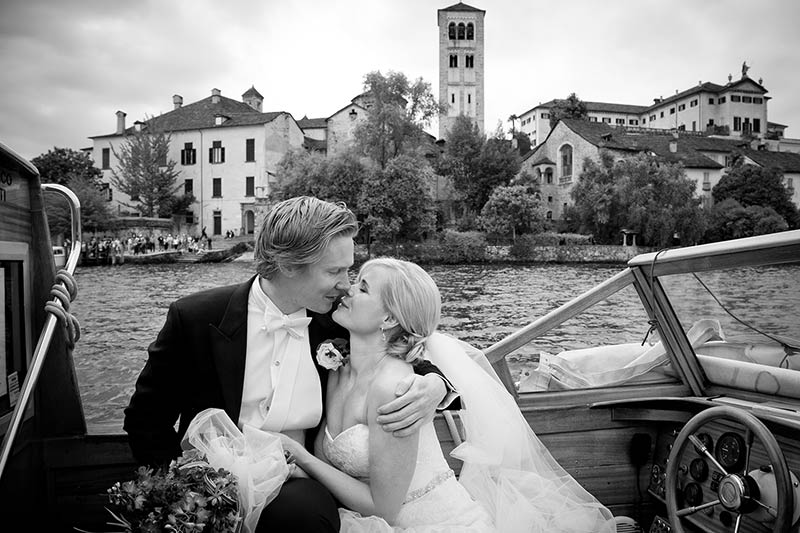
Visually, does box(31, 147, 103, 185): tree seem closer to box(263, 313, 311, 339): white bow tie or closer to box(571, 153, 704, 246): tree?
box(571, 153, 704, 246): tree

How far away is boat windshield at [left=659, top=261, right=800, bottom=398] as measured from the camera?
301 centimetres

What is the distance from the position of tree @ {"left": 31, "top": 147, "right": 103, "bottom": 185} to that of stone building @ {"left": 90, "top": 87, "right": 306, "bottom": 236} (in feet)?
6.63

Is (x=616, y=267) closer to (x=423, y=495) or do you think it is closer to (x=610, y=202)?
(x=610, y=202)

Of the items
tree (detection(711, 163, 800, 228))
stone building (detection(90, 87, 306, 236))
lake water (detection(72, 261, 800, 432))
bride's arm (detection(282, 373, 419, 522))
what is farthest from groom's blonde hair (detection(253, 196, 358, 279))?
tree (detection(711, 163, 800, 228))

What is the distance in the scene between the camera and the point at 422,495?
7.22 ft

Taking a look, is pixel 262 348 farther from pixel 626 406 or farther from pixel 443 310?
pixel 443 310

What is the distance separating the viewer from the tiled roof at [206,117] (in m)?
57.2

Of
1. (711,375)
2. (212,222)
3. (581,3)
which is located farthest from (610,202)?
(581,3)

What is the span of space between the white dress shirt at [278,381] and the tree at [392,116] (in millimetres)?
45362

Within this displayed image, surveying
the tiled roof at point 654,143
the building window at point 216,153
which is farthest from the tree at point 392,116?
the tiled roof at point 654,143

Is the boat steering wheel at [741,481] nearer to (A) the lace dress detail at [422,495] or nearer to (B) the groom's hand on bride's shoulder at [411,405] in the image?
(A) the lace dress detail at [422,495]

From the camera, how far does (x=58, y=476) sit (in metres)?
2.79

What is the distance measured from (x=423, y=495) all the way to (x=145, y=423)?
3.57 feet

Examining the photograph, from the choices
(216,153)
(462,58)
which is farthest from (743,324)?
(462,58)
